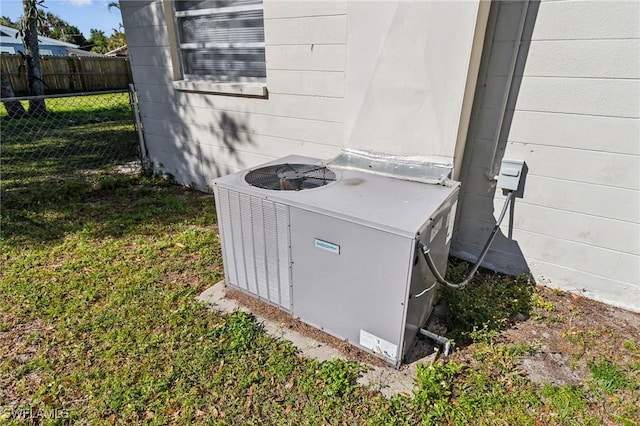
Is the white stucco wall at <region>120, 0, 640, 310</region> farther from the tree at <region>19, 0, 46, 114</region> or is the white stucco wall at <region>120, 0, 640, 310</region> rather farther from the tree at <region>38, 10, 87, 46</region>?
the tree at <region>38, 10, 87, 46</region>

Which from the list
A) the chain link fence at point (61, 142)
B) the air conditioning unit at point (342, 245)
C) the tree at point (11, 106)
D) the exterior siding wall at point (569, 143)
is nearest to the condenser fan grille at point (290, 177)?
the air conditioning unit at point (342, 245)

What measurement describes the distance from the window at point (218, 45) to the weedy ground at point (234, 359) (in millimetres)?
2057

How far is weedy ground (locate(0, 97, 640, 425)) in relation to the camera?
5.69 feet

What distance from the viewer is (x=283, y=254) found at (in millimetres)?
2121

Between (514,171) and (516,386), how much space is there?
1430 millimetres

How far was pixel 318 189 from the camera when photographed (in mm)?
2127

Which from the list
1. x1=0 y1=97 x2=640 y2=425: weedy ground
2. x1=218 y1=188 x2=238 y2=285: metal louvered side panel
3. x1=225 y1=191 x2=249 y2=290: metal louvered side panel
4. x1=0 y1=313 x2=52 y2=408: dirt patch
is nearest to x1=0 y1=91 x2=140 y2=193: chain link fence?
x1=0 y1=97 x2=640 y2=425: weedy ground

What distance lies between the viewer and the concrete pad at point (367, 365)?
186cm

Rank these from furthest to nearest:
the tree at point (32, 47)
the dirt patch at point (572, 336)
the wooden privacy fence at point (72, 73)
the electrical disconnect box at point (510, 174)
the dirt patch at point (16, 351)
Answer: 1. the wooden privacy fence at point (72, 73)
2. the tree at point (32, 47)
3. the electrical disconnect box at point (510, 174)
4. the dirt patch at point (572, 336)
5. the dirt patch at point (16, 351)

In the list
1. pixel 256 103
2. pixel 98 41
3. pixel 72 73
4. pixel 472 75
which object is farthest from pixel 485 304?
pixel 98 41

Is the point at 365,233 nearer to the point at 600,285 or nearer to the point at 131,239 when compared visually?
the point at 600,285

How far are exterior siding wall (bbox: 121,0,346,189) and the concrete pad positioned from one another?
5.54 feet

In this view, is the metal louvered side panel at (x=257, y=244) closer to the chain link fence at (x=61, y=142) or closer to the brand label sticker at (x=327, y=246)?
the brand label sticker at (x=327, y=246)

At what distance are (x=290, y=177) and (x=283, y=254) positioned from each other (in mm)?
562
